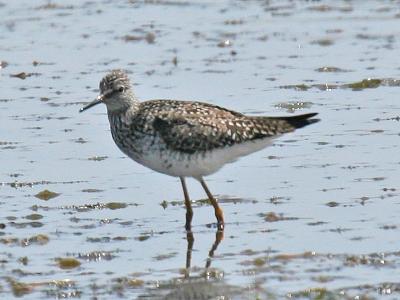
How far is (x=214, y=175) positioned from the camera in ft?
42.5

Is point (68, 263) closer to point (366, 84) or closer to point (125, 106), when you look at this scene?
point (125, 106)

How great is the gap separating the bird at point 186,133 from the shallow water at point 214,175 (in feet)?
1.47

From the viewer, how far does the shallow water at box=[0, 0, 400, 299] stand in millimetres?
9867

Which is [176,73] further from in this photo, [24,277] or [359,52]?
[24,277]

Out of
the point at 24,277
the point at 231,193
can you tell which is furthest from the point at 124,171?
the point at 24,277

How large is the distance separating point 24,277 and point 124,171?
3370 millimetres

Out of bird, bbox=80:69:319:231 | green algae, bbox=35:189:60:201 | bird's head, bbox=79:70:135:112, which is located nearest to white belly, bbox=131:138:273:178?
bird, bbox=80:69:319:231

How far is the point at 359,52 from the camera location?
18250 millimetres

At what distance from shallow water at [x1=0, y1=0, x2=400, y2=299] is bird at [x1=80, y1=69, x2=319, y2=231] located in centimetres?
45

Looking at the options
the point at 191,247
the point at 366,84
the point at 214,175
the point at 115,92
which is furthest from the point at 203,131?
the point at 366,84

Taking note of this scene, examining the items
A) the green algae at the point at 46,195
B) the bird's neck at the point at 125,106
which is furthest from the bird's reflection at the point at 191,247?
the green algae at the point at 46,195

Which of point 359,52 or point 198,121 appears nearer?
point 198,121

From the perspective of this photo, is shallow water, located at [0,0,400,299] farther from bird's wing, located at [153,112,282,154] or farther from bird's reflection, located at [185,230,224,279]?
bird's wing, located at [153,112,282,154]

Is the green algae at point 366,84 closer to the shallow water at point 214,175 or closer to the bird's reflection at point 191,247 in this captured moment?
the shallow water at point 214,175
